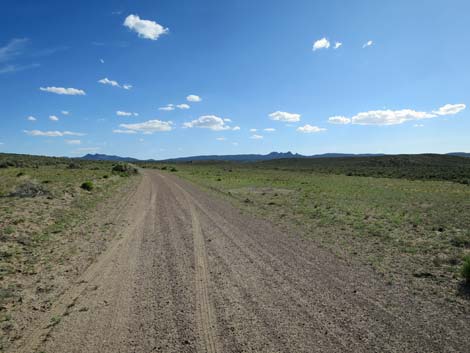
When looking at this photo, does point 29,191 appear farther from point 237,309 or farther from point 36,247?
point 237,309

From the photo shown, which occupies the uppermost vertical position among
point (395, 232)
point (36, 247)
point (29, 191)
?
point (29, 191)

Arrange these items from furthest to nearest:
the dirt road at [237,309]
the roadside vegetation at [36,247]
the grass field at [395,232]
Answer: the grass field at [395,232] → the roadside vegetation at [36,247] → the dirt road at [237,309]

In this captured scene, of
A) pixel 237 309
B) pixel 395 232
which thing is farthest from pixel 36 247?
pixel 395 232

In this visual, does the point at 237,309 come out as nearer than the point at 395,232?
Yes

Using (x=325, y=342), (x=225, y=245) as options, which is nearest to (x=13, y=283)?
(x=225, y=245)

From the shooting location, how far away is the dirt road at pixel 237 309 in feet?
13.7

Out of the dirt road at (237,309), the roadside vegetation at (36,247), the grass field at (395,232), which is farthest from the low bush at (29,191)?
the grass field at (395,232)

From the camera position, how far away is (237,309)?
201 inches

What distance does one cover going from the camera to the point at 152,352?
3967mm

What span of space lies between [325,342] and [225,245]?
5.09 m

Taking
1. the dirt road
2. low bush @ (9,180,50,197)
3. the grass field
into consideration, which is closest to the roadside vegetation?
low bush @ (9,180,50,197)

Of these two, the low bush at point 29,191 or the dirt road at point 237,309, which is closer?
the dirt road at point 237,309

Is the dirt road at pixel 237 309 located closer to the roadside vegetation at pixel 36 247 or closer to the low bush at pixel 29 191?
the roadside vegetation at pixel 36 247

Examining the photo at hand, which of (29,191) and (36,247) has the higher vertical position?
(29,191)
